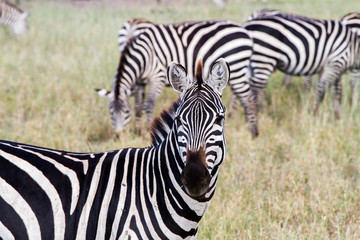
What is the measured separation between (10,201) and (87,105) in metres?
4.86

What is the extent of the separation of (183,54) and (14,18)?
7610 mm

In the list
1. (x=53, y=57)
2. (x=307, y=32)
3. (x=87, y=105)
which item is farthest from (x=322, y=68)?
(x=53, y=57)

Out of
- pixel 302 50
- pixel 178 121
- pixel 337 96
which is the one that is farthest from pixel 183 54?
pixel 178 121

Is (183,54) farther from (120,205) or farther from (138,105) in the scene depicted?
(120,205)

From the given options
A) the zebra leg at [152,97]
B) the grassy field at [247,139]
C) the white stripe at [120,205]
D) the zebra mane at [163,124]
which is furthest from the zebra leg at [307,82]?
the white stripe at [120,205]

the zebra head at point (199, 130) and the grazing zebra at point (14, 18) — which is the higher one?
the grazing zebra at point (14, 18)

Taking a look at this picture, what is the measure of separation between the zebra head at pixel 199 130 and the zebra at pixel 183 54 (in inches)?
160

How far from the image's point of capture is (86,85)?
317 inches

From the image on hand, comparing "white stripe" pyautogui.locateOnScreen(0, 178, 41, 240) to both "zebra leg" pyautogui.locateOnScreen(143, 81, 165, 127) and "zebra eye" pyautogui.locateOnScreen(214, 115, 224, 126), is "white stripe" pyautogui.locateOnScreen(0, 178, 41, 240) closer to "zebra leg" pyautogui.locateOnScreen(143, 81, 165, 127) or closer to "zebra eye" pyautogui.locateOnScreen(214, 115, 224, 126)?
"zebra eye" pyautogui.locateOnScreen(214, 115, 224, 126)

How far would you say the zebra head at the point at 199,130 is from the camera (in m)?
2.44

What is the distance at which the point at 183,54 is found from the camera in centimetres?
702

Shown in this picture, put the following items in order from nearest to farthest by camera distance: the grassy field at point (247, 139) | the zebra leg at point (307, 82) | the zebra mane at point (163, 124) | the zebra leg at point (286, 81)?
1. the zebra mane at point (163, 124)
2. the grassy field at point (247, 139)
3. the zebra leg at point (307, 82)
4. the zebra leg at point (286, 81)

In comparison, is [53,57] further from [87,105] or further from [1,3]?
[1,3]

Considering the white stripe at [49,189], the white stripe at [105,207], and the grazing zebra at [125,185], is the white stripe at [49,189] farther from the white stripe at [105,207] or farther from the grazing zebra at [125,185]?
the white stripe at [105,207]
